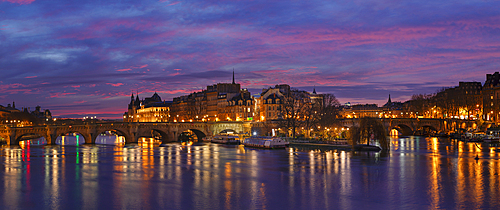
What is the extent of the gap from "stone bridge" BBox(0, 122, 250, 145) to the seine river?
121 ft

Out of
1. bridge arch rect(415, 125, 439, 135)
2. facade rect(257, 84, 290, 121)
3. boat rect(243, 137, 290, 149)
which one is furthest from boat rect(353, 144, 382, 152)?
facade rect(257, 84, 290, 121)

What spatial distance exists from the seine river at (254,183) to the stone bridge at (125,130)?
3695cm

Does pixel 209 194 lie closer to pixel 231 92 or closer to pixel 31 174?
pixel 31 174

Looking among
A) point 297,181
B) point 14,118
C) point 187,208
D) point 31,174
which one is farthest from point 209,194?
point 14,118

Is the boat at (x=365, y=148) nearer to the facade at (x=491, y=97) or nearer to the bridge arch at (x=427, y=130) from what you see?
the bridge arch at (x=427, y=130)

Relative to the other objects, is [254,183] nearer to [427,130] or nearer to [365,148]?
[365,148]

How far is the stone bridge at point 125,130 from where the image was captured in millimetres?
101375

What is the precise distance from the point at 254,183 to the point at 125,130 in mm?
72262

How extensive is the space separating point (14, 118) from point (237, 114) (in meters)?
95.5

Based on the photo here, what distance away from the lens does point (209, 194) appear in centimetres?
3934

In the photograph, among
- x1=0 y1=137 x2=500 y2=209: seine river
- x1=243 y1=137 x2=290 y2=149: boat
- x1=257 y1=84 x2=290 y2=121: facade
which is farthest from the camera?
x1=257 y1=84 x2=290 y2=121: facade

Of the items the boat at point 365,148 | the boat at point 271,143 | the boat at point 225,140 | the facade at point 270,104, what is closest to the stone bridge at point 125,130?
the boat at point 225,140

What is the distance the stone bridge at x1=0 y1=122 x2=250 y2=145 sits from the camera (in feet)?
333

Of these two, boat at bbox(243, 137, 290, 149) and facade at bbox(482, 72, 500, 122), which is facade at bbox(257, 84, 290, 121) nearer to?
boat at bbox(243, 137, 290, 149)
